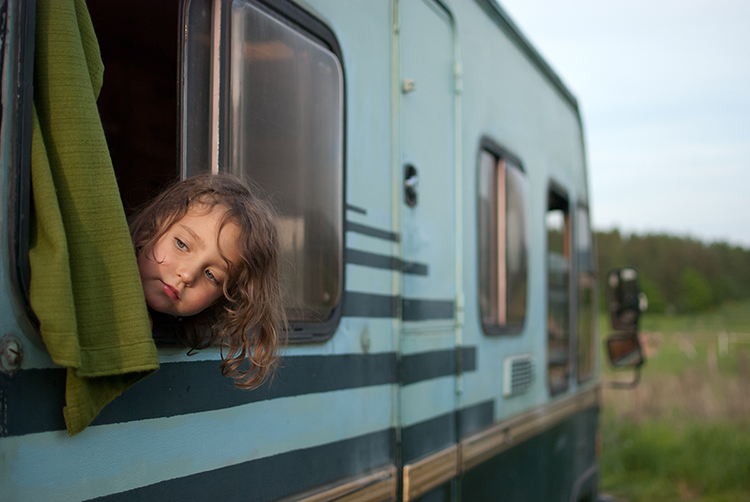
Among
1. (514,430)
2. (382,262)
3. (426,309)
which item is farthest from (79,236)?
(514,430)

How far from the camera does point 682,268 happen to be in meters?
59.6

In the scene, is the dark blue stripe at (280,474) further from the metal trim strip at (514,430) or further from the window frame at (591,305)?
the window frame at (591,305)

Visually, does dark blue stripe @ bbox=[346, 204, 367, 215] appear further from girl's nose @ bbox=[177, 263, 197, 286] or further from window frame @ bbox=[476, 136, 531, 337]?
window frame @ bbox=[476, 136, 531, 337]

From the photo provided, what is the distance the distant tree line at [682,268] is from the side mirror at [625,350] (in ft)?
180

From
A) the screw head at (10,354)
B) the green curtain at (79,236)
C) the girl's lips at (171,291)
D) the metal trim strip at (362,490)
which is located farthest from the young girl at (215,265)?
the metal trim strip at (362,490)

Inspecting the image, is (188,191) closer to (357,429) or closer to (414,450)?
(357,429)

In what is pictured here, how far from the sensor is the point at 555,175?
386 cm

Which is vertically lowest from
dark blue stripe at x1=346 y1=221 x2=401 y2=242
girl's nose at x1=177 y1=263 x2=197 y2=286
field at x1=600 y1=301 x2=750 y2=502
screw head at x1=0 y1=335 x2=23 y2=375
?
field at x1=600 y1=301 x2=750 y2=502

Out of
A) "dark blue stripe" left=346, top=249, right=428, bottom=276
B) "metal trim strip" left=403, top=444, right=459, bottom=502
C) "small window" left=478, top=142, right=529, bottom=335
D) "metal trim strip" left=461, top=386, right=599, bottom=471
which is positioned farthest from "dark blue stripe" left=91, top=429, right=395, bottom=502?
"small window" left=478, top=142, right=529, bottom=335

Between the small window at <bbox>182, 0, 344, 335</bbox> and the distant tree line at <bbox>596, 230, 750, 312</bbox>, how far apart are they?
58385 millimetres

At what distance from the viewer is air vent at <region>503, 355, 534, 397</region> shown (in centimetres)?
293

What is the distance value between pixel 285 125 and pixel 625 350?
3.79 meters

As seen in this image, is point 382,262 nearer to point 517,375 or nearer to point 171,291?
point 171,291

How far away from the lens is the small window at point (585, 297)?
432cm
